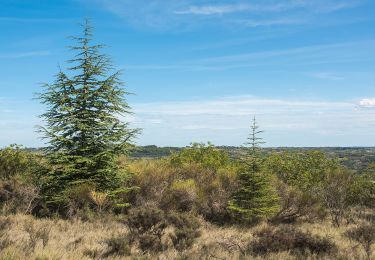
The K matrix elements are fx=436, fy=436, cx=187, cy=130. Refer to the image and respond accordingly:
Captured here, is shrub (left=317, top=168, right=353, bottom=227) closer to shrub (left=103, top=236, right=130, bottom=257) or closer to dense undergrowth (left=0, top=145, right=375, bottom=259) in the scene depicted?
dense undergrowth (left=0, top=145, right=375, bottom=259)

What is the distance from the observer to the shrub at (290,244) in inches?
463

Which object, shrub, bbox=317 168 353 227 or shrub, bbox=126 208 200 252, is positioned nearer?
shrub, bbox=126 208 200 252

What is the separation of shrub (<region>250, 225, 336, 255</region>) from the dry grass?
307 mm

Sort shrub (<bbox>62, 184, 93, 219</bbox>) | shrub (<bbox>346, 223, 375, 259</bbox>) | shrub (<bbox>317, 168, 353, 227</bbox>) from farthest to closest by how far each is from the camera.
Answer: shrub (<bbox>317, 168, 353, 227</bbox>)
shrub (<bbox>62, 184, 93, 219</bbox>)
shrub (<bbox>346, 223, 375, 259</bbox>)

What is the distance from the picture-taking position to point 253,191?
57.9 feet

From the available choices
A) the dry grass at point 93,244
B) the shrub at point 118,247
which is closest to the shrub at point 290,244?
the dry grass at point 93,244

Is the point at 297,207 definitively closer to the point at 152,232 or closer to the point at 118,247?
the point at 152,232

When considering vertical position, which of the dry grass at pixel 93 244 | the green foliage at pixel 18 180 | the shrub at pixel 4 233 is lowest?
the dry grass at pixel 93 244

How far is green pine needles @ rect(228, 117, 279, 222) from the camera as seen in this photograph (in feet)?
57.5

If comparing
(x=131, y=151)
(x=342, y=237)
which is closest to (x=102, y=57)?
(x=131, y=151)

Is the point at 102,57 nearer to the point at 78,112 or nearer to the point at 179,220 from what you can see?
the point at 78,112

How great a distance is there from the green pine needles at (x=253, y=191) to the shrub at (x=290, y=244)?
16.8 feet

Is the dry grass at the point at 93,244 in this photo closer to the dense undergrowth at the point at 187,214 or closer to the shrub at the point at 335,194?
the dense undergrowth at the point at 187,214

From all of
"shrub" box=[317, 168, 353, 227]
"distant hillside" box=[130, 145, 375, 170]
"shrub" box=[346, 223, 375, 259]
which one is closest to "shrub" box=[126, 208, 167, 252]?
"shrub" box=[346, 223, 375, 259]
